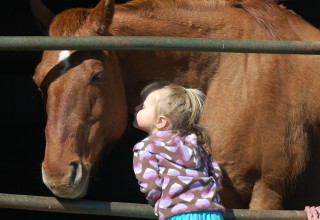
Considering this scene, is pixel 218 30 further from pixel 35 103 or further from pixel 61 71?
pixel 35 103

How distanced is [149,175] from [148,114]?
0.27 meters

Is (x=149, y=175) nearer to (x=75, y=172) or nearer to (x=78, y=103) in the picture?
(x=75, y=172)

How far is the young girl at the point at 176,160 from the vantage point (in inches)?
103

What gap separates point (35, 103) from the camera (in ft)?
21.7

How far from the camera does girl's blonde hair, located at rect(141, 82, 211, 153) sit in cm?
277

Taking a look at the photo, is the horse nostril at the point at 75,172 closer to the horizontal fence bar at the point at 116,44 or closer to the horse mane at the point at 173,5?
the horizontal fence bar at the point at 116,44

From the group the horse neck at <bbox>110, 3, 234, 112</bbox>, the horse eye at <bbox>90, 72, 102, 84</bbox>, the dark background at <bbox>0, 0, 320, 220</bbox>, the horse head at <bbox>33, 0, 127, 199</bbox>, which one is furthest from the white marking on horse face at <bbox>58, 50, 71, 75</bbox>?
the dark background at <bbox>0, 0, 320, 220</bbox>

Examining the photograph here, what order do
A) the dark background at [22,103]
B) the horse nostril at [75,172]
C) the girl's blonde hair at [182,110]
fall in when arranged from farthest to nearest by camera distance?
1. the dark background at [22,103]
2. the horse nostril at [75,172]
3. the girl's blonde hair at [182,110]

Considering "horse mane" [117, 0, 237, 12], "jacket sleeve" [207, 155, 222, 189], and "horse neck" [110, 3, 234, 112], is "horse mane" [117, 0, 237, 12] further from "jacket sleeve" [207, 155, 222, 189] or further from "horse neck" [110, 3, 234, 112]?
"jacket sleeve" [207, 155, 222, 189]

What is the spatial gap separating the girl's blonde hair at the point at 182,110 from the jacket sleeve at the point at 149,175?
0.17m

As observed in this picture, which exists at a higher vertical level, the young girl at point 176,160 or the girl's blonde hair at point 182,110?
the girl's blonde hair at point 182,110

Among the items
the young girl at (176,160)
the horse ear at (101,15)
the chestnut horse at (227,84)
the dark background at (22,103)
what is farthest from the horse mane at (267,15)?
the dark background at (22,103)

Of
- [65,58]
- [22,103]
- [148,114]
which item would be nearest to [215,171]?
[148,114]

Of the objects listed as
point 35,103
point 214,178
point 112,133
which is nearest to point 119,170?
point 35,103
